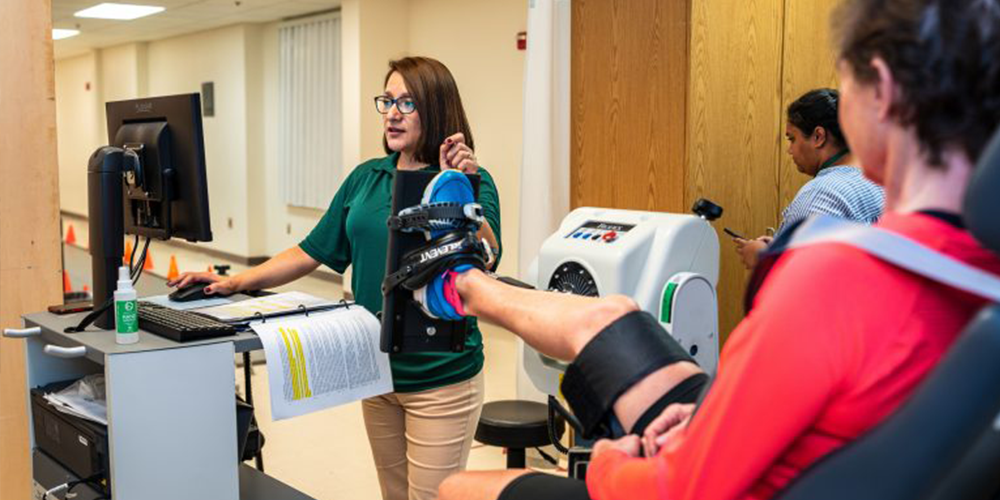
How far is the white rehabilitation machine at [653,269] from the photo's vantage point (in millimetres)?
1836

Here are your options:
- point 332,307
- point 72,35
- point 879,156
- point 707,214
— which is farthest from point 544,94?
point 72,35

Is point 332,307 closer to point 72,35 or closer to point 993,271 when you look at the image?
point 993,271

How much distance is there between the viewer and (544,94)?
10.5 feet

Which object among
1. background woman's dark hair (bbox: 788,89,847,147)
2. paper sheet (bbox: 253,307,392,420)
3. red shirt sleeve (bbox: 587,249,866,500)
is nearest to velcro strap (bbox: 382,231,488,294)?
paper sheet (bbox: 253,307,392,420)

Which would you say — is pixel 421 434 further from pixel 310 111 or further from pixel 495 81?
pixel 310 111

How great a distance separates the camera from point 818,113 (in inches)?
102

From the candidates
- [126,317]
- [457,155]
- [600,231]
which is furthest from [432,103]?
[126,317]

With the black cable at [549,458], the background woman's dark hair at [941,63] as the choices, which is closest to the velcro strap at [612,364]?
the background woman's dark hair at [941,63]

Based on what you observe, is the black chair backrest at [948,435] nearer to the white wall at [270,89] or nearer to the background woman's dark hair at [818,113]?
the background woman's dark hair at [818,113]

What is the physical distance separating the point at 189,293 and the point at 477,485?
1000 millimetres

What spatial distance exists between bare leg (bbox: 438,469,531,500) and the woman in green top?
612 mm

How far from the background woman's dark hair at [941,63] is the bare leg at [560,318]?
44cm

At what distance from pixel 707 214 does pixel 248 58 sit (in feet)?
24.2

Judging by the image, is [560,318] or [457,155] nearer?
[560,318]
